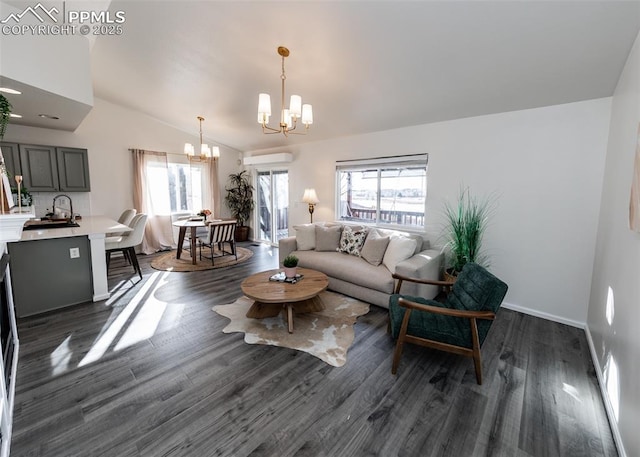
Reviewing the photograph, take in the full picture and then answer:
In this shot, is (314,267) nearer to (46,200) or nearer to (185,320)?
(185,320)

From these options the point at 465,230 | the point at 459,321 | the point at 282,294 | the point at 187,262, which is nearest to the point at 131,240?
the point at 187,262

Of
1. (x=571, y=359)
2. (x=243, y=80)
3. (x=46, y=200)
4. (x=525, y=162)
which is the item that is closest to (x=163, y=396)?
(x=571, y=359)

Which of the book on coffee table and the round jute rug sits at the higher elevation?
the book on coffee table

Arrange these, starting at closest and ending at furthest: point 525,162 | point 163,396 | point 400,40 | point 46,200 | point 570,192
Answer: point 163,396
point 400,40
point 570,192
point 525,162
point 46,200

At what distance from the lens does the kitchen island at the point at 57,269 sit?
2.97 m

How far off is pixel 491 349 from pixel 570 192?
1850 millimetres

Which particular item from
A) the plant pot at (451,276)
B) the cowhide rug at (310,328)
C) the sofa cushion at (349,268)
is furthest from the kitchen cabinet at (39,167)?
the plant pot at (451,276)

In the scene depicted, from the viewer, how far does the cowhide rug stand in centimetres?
251

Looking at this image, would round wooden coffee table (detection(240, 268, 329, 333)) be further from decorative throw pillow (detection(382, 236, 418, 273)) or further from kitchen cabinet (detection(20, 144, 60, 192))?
kitchen cabinet (detection(20, 144, 60, 192))

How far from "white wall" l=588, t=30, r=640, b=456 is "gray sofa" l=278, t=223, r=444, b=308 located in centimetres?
147

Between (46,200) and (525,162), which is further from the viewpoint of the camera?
(46,200)

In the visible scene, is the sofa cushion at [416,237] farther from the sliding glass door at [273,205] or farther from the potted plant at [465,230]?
the sliding glass door at [273,205]

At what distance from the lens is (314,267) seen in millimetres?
3998

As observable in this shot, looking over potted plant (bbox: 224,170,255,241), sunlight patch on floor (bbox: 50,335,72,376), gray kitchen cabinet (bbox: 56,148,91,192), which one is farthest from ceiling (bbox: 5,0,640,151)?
sunlight patch on floor (bbox: 50,335,72,376)
